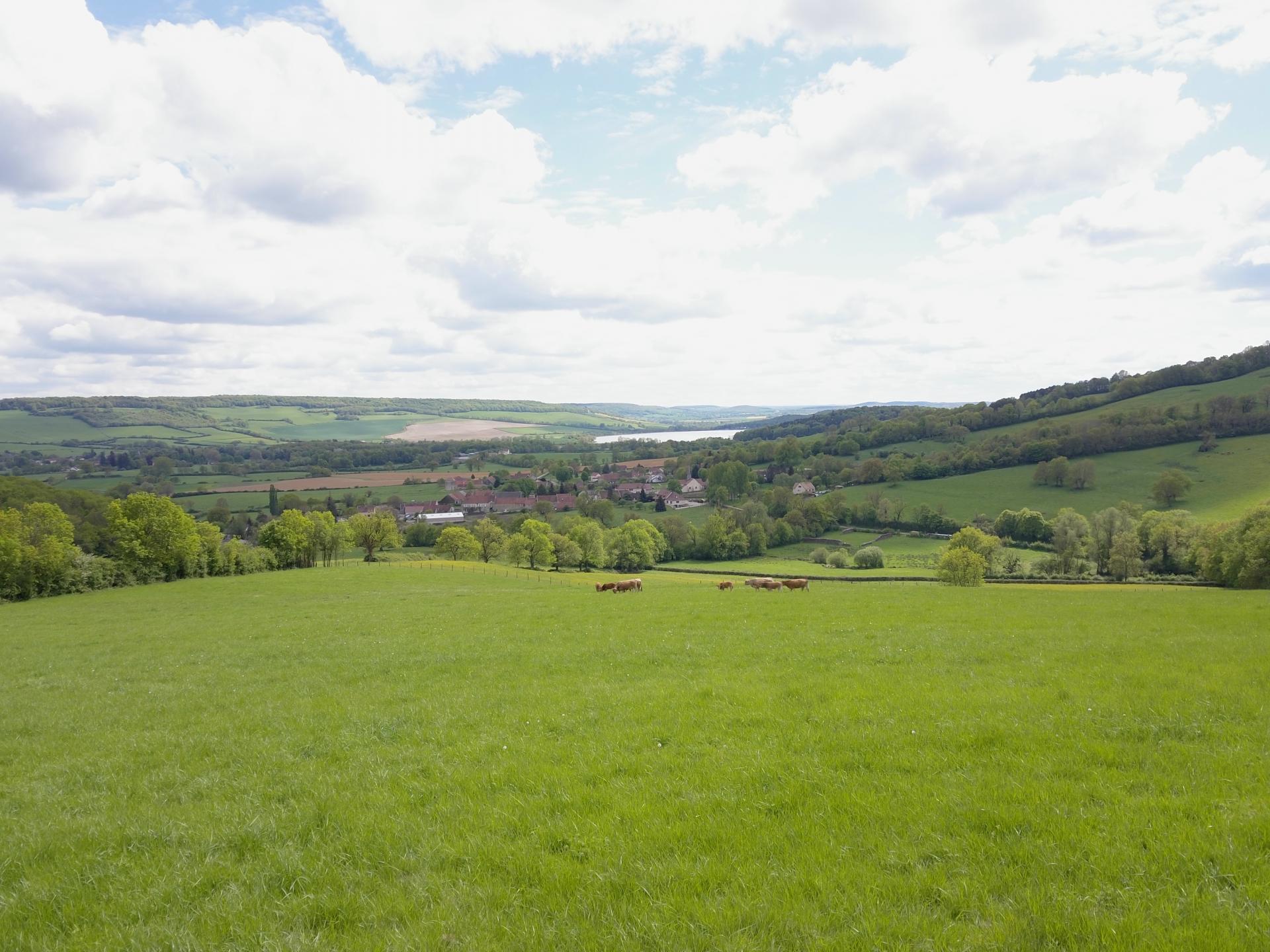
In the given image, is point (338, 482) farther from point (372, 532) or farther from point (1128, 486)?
point (1128, 486)

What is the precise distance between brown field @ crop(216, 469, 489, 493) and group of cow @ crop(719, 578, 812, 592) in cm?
13933

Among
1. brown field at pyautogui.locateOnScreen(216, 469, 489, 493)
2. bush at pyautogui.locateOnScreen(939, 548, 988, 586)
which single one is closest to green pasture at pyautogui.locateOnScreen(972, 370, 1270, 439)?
bush at pyautogui.locateOnScreen(939, 548, 988, 586)

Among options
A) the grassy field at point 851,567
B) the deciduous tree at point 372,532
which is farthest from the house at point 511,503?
the deciduous tree at point 372,532

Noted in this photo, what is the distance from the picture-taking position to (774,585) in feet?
121

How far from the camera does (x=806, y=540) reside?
126188 millimetres

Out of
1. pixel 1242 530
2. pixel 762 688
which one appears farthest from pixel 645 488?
pixel 762 688

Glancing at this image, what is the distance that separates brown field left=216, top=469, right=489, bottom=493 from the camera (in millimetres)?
155875

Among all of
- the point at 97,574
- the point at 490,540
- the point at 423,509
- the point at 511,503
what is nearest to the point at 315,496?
the point at 423,509

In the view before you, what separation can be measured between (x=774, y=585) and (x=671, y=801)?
99.8ft

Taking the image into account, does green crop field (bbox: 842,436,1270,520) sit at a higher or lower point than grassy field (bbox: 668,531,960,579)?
higher

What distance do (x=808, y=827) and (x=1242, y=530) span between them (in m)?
74.0

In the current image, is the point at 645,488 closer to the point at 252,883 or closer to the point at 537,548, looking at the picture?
the point at 537,548

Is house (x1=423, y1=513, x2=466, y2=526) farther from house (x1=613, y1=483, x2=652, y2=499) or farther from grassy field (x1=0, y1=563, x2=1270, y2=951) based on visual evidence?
grassy field (x1=0, y1=563, x2=1270, y2=951)

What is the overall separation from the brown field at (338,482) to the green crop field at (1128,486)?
119 metres
